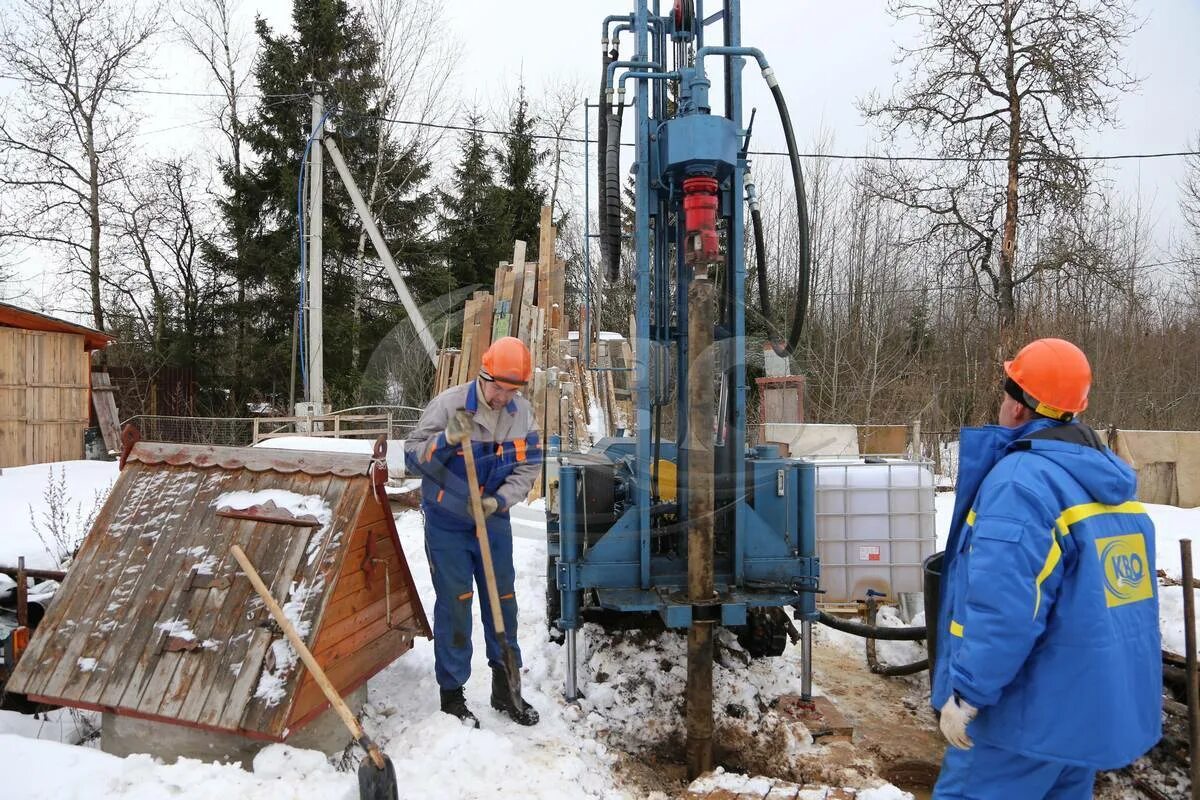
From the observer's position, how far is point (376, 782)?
2613 millimetres

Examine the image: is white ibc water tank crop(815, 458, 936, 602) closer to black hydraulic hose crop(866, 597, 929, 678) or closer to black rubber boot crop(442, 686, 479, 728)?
black hydraulic hose crop(866, 597, 929, 678)

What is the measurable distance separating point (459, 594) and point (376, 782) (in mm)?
1120

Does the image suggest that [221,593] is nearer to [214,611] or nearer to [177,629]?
[214,611]

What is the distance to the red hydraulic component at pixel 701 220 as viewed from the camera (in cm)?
351

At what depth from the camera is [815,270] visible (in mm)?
17203

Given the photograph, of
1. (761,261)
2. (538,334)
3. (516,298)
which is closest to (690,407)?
(761,261)

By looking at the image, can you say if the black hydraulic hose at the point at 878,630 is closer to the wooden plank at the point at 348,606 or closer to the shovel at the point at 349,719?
the wooden plank at the point at 348,606

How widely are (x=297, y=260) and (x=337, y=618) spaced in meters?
17.7

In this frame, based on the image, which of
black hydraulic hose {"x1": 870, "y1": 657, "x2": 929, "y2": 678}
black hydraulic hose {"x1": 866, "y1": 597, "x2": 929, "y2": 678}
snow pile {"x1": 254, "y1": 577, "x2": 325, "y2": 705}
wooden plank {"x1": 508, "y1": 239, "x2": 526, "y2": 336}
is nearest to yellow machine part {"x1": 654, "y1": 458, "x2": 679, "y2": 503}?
black hydraulic hose {"x1": 866, "y1": 597, "x2": 929, "y2": 678}

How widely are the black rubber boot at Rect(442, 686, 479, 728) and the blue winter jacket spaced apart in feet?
7.64

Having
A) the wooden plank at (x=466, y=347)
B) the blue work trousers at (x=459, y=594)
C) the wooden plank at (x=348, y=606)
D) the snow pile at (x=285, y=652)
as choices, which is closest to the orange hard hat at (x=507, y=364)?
the blue work trousers at (x=459, y=594)

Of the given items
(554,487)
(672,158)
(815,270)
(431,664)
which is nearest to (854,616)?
(554,487)

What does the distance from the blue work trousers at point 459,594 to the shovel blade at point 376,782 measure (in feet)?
3.04

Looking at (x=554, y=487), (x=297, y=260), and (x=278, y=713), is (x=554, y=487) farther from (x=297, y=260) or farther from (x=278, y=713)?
(x=297, y=260)
